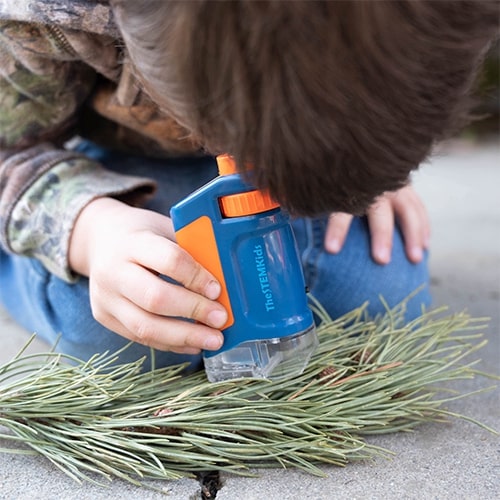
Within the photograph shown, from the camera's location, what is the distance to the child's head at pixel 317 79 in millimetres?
502

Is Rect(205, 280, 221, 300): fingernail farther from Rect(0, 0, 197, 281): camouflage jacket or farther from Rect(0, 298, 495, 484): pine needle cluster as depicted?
Rect(0, 0, 197, 281): camouflage jacket

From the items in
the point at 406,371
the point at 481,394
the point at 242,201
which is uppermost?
the point at 242,201

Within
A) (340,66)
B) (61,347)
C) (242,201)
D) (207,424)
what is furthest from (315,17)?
(61,347)

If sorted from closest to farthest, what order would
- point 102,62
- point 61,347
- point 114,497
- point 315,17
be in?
point 315,17, point 114,497, point 102,62, point 61,347

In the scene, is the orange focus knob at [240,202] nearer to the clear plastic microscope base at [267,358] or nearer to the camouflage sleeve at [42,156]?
the clear plastic microscope base at [267,358]

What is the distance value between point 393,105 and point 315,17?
0.09 meters

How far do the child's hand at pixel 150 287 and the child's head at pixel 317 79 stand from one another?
0.50 feet

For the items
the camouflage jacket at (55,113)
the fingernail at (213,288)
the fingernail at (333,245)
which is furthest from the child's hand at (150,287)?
the fingernail at (333,245)

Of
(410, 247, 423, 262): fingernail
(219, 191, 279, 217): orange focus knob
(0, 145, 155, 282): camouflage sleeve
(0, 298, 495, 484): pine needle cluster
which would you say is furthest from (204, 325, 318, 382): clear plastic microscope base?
(410, 247, 423, 262): fingernail

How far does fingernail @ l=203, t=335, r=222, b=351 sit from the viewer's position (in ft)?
2.32

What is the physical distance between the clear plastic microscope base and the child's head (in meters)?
0.16

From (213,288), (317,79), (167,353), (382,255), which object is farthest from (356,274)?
(317,79)

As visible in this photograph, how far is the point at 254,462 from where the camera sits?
0.68 metres

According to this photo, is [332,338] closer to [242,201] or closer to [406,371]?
[406,371]
